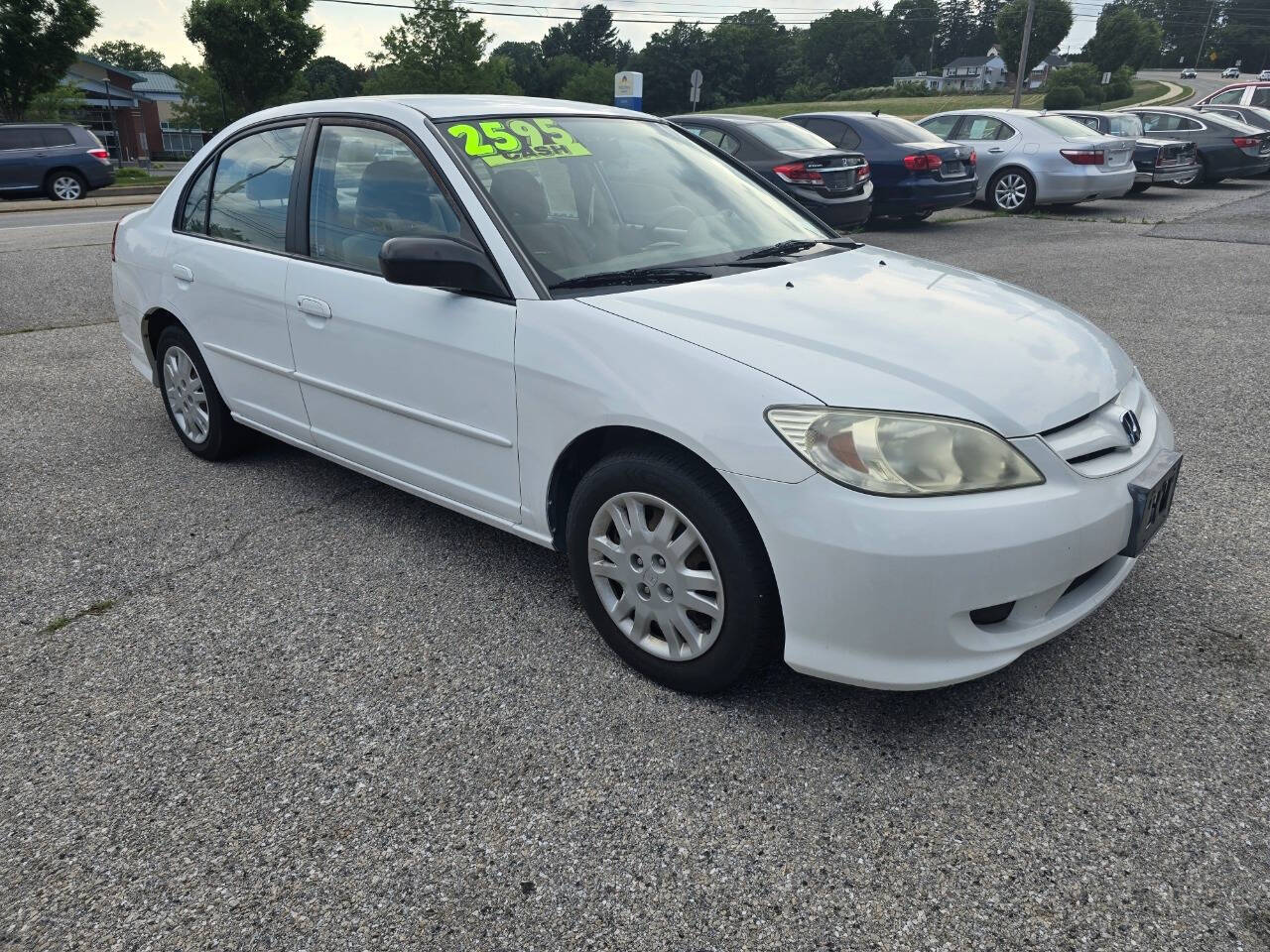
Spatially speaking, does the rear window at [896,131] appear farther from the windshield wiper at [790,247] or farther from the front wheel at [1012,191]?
the windshield wiper at [790,247]

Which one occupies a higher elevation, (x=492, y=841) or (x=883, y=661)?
(x=883, y=661)

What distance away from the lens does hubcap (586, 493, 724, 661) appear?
2.57m

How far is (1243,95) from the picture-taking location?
2228 cm

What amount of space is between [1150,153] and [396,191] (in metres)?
16.6

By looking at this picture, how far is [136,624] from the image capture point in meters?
3.19

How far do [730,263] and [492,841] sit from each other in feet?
6.31

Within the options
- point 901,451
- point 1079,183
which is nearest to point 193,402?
point 901,451

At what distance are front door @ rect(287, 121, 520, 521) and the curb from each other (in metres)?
18.7

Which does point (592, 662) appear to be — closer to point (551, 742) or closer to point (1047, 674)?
point (551, 742)

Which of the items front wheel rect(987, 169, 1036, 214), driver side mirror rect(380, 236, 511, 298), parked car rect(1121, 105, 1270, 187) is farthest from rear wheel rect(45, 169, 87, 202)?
driver side mirror rect(380, 236, 511, 298)

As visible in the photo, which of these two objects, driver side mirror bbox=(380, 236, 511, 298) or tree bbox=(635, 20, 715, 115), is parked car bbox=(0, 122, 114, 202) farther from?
tree bbox=(635, 20, 715, 115)

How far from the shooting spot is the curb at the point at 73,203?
18.9 metres

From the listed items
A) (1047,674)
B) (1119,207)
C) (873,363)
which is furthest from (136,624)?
(1119,207)

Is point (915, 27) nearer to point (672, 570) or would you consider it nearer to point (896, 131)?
point (896, 131)
